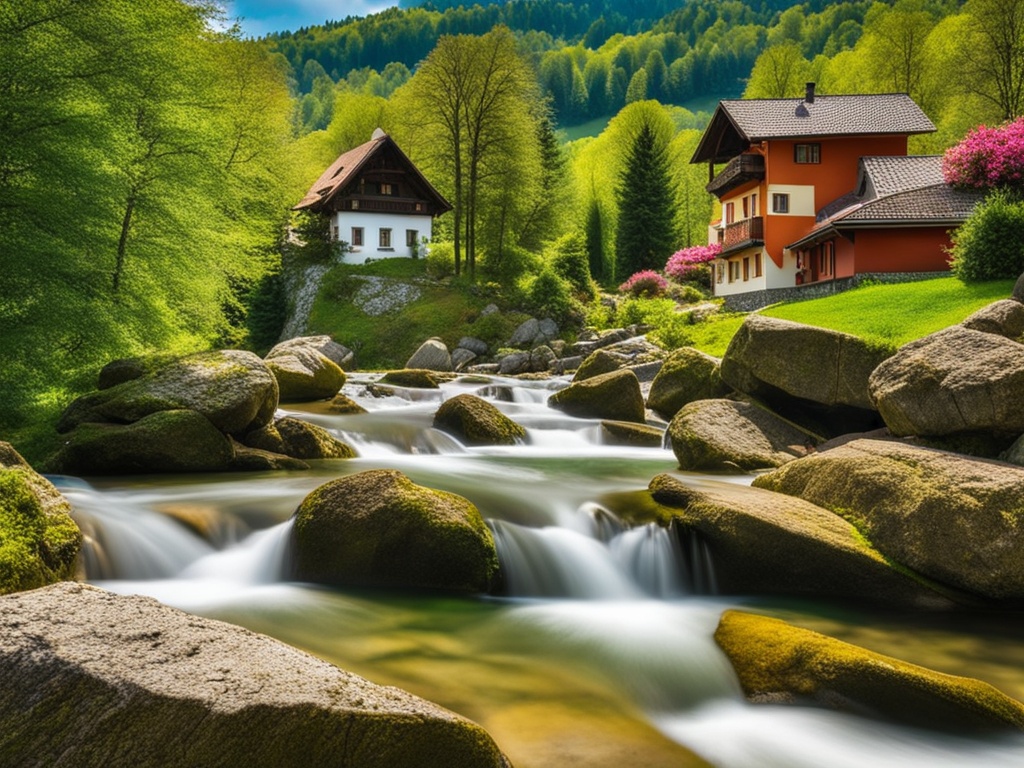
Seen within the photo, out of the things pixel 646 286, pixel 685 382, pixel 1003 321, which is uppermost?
pixel 646 286

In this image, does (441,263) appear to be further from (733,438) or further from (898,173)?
(733,438)

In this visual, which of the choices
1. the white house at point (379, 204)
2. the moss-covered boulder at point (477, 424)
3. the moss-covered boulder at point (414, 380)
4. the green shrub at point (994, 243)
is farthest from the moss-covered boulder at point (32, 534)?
the white house at point (379, 204)

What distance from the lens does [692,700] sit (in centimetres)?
559

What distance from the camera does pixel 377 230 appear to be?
2121 inches

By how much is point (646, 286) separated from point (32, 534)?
44396 millimetres

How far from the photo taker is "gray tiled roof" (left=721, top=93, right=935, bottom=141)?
40.8m

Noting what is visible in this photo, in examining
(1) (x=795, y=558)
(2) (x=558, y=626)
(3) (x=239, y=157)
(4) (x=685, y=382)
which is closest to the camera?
(2) (x=558, y=626)

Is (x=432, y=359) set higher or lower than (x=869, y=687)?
higher

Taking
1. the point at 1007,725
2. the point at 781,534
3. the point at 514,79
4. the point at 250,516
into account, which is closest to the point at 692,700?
the point at 1007,725

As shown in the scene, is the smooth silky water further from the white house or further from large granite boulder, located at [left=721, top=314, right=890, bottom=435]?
the white house

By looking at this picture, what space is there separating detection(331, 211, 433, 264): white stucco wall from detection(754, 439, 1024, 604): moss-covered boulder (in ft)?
153

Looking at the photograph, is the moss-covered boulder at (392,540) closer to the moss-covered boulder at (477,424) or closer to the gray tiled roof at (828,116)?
the moss-covered boulder at (477,424)

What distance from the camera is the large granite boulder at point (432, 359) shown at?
36719mm

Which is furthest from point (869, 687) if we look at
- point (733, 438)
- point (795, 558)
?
point (733, 438)
